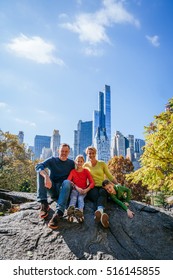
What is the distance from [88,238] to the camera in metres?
5.18

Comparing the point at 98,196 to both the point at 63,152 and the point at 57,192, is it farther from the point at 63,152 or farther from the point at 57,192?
the point at 63,152

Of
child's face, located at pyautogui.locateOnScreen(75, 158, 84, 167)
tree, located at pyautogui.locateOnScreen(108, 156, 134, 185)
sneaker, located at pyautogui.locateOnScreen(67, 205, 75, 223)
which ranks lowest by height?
sneaker, located at pyautogui.locateOnScreen(67, 205, 75, 223)

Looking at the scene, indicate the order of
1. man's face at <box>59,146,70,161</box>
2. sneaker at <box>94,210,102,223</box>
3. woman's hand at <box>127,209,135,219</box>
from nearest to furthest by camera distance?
1. sneaker at <box>94,210,102,223</box>
2. woman's hand at <box>127,209,135,219</box>
3. man's face at <box>59,146,70,161</box>

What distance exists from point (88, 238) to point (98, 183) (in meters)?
1.48

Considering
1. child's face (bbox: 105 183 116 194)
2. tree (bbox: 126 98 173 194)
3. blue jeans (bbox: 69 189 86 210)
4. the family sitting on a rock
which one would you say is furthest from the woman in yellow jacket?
tree (bbox: 126 98 173 194)

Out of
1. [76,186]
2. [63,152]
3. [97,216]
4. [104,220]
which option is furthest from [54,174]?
[104,220]

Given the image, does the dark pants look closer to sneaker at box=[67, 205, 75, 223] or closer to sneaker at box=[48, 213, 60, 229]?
sneaker at box=[67, 205, 75, 223]

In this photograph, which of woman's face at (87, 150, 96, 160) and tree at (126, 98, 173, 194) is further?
tree at (126, 98, 173, 194)

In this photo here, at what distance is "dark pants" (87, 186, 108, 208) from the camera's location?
19.2 feet

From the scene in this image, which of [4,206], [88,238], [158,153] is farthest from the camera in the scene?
[4,206]

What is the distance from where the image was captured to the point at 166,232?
19.7 ft

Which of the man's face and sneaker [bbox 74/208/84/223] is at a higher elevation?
the man's face
